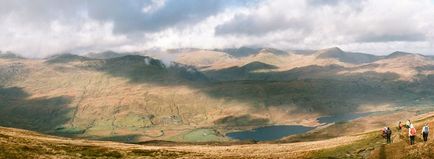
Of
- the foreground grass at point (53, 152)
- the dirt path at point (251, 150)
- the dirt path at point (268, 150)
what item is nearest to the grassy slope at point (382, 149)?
the dirt path at point (251, 150)

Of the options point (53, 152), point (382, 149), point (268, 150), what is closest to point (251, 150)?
point (268, 150)

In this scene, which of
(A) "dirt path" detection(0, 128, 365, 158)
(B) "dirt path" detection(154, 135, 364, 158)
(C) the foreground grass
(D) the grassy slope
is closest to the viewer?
(D) the grassy slope

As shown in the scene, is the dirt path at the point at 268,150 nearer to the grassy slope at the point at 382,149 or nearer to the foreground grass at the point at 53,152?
the grassy slope at the point at 382,149

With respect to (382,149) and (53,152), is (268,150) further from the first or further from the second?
(53,152)

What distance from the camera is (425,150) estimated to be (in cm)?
6462

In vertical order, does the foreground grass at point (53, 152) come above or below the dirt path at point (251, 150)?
above

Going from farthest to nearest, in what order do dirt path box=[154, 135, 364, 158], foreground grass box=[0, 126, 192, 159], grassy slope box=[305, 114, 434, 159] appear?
dirt path box=[154, 135, 364, 158] → foreground grass box=[0, 126, 192, 159] → grassy slope box=[305, 114, 434, 159]

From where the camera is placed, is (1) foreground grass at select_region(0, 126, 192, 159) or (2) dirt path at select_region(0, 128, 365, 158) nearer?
(1) foreground grass at select_region(0, 126, 192, 159)

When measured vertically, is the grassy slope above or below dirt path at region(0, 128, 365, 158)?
above

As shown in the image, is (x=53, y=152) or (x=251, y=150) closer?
(x=53, y=152)

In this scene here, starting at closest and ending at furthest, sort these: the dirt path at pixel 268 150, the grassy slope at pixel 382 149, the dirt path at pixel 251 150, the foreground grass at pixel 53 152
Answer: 1. the grassy slope at pixel 382 149
2. the foreground grass at pixel 53 152
3. the dirt path at pixel 251 150
4. the dirt path at pixel 268 150

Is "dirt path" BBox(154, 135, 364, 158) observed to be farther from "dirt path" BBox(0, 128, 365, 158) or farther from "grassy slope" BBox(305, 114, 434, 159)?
"grassy slope" BBox(305, 114, 434, 159)

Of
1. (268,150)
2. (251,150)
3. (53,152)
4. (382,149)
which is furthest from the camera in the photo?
(251,150)

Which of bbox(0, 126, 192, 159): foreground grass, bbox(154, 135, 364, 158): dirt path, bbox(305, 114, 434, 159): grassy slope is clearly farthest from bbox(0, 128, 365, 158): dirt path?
bbox(0, 126, 192, 159): foreground grass
